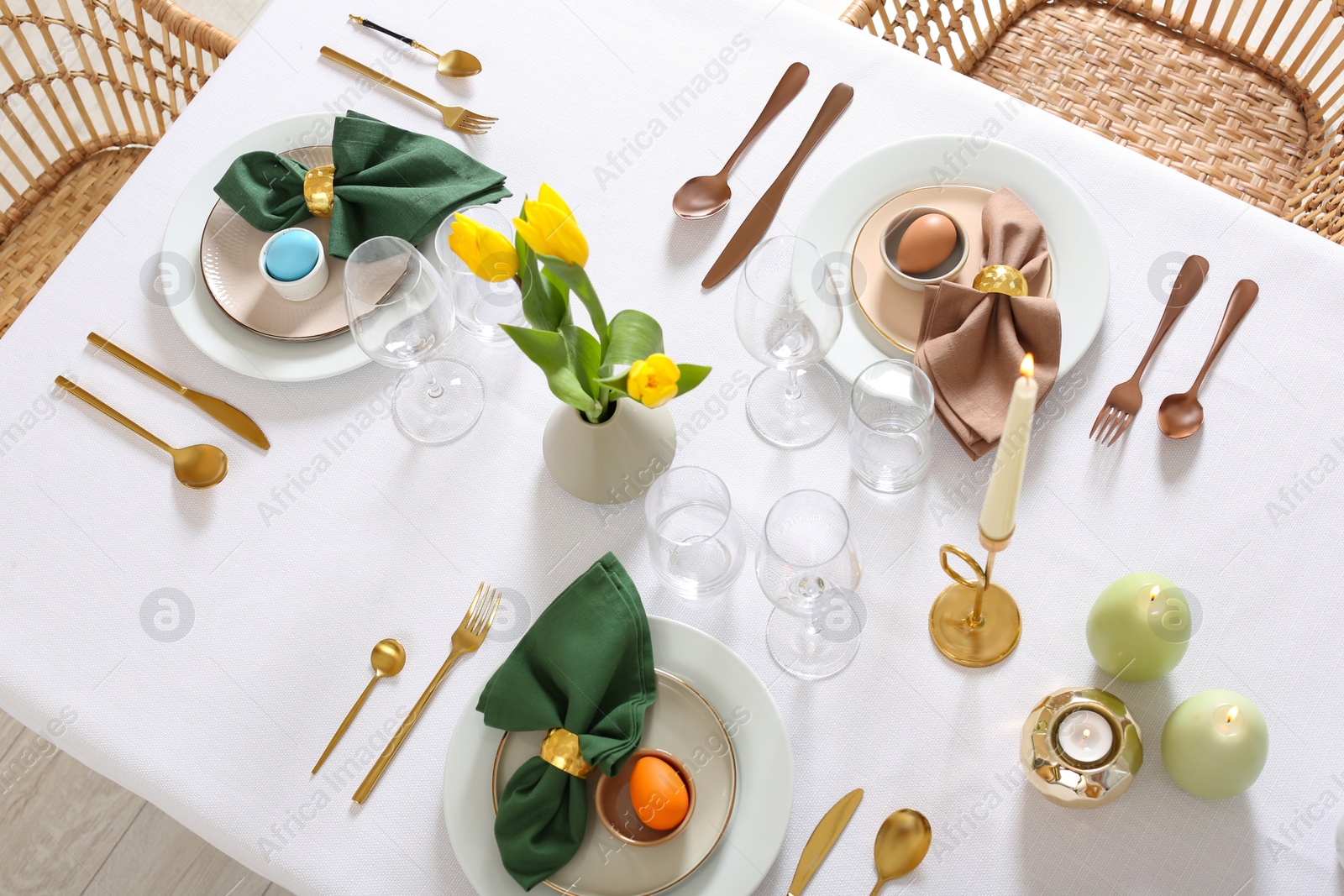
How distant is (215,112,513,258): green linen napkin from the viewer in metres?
1.08

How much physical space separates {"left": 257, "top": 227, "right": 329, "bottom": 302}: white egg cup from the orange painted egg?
2.14ft

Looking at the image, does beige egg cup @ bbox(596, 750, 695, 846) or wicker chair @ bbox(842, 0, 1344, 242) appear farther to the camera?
wicker chair @ bbox(842, 0, 1344, 242)

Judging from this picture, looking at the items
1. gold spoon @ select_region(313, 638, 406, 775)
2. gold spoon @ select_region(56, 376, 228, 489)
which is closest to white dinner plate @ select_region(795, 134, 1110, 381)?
gold spoon @ select_region(313, 638, 406, 775)

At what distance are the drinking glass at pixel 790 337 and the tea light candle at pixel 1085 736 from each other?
362 millimetres

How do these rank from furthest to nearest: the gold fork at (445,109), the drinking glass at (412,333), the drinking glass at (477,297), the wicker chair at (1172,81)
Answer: the wicker chair at (1172,81) < the gold fork at (445,109) < the drinking glass at (477,297) < the drinking glass at (412,333)

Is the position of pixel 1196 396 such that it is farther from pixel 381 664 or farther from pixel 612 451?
pixel 381 664

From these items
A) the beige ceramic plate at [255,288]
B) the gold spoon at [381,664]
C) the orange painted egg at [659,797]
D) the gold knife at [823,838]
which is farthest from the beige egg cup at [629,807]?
the beige ceramic plate at [255,288]

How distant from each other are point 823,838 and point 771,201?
0.69 m

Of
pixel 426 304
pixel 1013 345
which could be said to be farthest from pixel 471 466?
pixel 1013 345

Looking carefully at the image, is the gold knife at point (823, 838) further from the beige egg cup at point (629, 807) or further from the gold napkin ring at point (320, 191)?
the gold napkin ring at point (320, 191)

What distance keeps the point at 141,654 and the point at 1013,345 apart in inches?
37.3

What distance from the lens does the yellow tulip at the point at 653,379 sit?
0.72 m

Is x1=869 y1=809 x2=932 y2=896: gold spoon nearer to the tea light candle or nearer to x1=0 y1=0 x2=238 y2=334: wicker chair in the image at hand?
the tea light candle

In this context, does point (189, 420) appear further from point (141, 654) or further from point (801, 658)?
point (801, 658)
